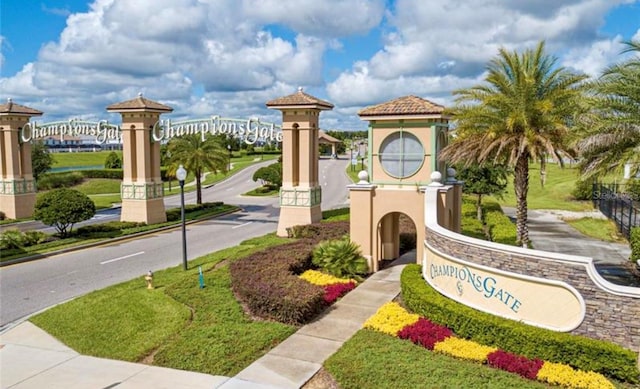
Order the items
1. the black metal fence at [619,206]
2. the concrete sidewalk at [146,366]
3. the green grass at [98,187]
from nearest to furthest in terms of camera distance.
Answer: the concrete sidewalk at [146,366] → the black metal fence at [619,206] → the green grass at [98,187]

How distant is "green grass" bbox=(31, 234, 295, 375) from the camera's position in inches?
421

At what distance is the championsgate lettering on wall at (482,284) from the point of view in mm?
10750

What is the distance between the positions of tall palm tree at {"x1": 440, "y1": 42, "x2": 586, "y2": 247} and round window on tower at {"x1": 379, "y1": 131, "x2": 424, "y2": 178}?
1039 mm

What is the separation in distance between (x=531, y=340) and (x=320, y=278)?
7343mm

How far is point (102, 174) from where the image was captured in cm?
5822

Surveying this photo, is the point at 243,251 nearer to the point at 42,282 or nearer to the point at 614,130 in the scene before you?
the point at 42,282

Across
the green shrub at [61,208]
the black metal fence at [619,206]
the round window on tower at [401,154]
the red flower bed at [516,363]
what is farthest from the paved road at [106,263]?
the black metal fence at [619,206]

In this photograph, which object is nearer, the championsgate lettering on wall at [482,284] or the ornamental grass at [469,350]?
the ornamental grass at [469,350]

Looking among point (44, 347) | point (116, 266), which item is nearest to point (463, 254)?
point (44, 347)

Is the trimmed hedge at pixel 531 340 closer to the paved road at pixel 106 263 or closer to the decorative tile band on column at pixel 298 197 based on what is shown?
the paved road at pixel 106 263

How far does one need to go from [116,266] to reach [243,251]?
15.9 ft

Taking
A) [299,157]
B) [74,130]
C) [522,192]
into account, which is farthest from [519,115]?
[74,130]

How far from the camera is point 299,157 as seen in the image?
25.1m

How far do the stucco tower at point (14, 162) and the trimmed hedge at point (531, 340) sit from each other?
91.8 ft
